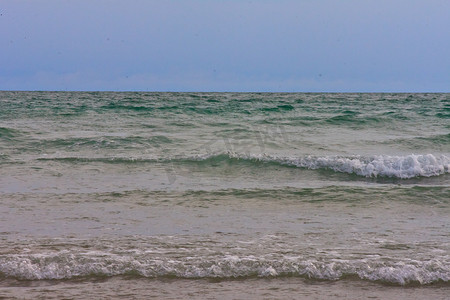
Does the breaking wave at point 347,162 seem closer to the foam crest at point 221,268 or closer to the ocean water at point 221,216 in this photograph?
the ocean water at point 221,216

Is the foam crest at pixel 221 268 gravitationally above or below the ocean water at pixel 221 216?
below

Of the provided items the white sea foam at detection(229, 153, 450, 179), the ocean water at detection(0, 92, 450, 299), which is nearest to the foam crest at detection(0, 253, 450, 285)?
the ocean water at detection(0, 92, 450, 299)

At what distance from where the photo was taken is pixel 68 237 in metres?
5.67

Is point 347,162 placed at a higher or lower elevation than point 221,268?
higher

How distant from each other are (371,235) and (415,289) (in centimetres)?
148

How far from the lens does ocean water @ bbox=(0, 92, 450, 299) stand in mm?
4543

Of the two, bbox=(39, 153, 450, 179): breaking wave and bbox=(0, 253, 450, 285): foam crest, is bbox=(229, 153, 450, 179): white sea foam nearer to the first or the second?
bbox=(39, 153, 450, 179): breaking wave

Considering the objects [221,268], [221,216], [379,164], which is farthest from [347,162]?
[221,268]

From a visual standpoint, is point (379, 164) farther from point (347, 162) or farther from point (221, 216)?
point (221, 216)

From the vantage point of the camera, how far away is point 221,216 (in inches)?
266

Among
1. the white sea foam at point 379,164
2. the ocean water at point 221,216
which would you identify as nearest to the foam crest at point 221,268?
the ocean water at point 221,216

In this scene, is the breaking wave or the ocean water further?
the breaking wave

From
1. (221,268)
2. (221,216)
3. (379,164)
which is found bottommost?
(221,268)

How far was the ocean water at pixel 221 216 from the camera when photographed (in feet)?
14.9
